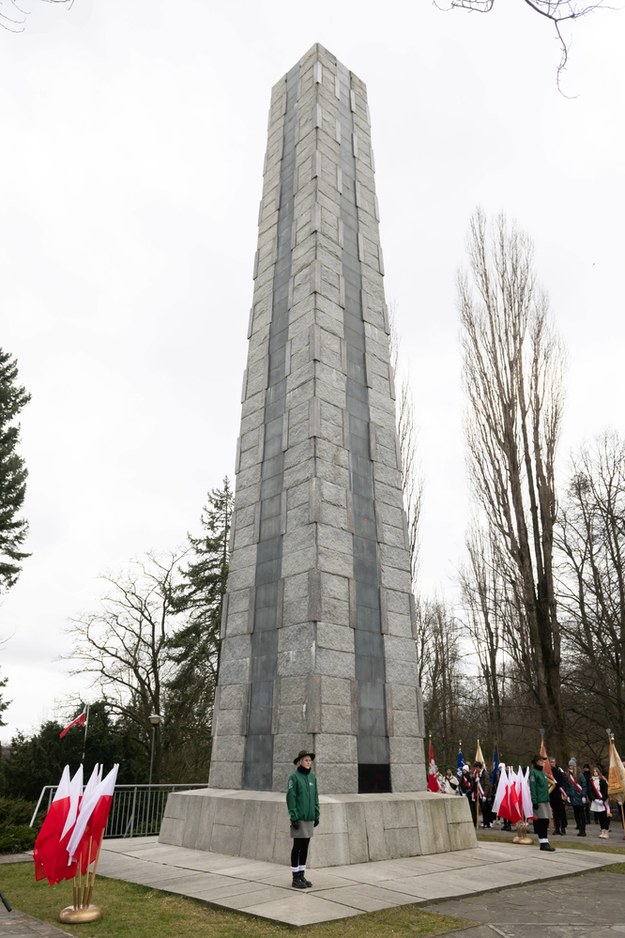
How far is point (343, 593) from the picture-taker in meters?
11.1

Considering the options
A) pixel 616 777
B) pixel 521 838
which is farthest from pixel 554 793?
pixel 616 777

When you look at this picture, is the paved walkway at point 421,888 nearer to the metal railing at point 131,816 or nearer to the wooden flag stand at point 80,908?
the wooden flag stand at point 80,908

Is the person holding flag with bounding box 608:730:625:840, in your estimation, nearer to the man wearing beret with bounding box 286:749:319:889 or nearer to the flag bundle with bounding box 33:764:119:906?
the man wearing beret with bounding box 286:749:319:889

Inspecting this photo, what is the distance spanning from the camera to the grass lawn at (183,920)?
5664 millimetres

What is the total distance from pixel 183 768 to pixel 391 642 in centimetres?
2120

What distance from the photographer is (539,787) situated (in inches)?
456

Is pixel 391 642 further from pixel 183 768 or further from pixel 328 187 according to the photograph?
pixel 183 768

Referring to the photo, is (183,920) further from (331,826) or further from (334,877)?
(331,826)

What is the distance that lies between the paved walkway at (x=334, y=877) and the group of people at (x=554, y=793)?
2.85ft

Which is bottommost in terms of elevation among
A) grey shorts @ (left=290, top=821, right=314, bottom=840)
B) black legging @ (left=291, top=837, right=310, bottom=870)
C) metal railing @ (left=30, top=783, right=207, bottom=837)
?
metal railing @ (left=30, top=783, right=207, bottom=837)

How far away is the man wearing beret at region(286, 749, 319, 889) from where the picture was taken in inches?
286

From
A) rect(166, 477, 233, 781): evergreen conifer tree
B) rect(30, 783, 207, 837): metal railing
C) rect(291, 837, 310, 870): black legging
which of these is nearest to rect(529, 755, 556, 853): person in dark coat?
rect(291, 837, 310, 870): black legging

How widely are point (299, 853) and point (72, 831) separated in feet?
8.33

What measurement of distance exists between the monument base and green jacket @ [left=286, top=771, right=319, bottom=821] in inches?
52.3
